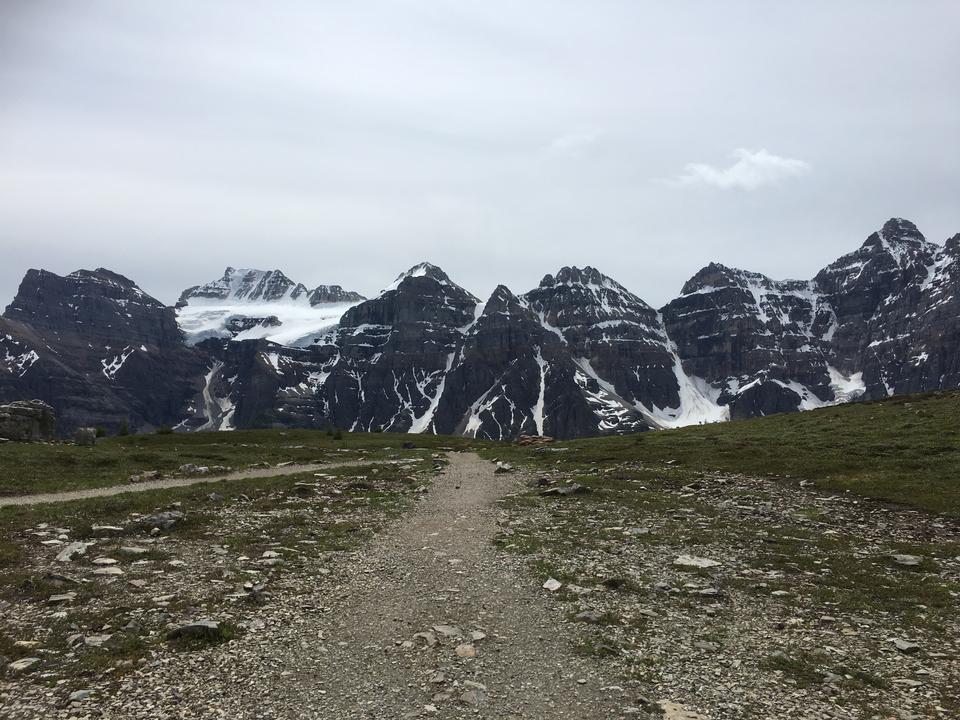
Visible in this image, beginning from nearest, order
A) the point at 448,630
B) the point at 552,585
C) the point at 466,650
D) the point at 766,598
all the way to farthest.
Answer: the point at 466,650
the point at 448,630
the point at 766,598
the point at 552,585

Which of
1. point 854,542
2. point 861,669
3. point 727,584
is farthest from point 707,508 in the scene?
point 861,669

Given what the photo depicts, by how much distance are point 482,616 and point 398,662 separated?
10.6ft

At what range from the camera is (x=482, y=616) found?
15586 mm

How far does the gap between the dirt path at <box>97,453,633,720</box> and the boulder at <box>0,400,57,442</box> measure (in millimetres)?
68328

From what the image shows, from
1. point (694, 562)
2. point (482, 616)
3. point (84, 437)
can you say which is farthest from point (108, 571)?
point (84, 437)

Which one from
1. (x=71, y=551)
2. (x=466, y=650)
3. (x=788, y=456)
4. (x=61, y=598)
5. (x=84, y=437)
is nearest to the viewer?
(x=466, y=650)

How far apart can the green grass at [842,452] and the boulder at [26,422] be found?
56.9 metres

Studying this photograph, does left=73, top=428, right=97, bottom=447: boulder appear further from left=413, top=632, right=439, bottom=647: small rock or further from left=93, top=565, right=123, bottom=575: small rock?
left=413, top=632, right=439, bottom=647: small rock

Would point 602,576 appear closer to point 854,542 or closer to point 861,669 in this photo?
point 861,669

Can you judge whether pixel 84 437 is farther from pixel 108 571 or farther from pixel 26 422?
pixel 108 571

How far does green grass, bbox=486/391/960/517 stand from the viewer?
32438 mm

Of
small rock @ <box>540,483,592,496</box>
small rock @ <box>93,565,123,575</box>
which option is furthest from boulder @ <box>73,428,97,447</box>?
small rock @ <box>93,565,123,575</box>

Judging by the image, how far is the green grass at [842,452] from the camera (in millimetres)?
32438

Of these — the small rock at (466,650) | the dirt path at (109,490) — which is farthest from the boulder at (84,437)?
the small rock at (466,650)
